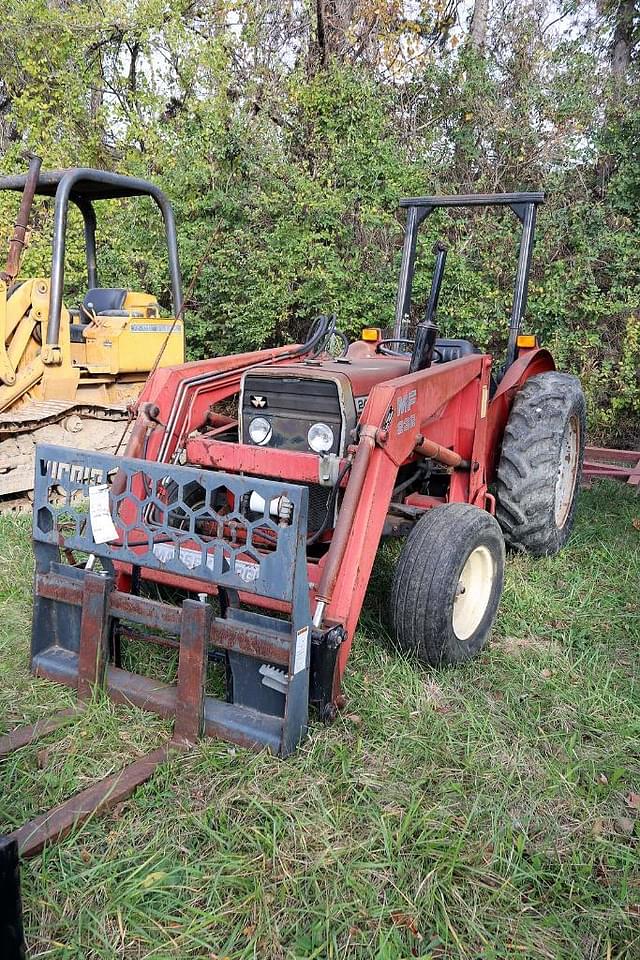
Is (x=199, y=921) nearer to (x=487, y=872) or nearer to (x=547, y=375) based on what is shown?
(x=487, y=872)

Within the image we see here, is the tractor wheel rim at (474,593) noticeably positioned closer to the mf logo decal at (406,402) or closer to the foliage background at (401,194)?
the mf logo decal at (406,402)

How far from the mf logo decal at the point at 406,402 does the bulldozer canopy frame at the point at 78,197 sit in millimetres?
3111

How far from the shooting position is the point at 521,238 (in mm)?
4555

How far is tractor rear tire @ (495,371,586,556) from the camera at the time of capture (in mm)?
4273

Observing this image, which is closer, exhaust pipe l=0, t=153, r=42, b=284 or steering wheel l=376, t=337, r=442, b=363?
steering wheel l=376, t=337, r=442, b=363

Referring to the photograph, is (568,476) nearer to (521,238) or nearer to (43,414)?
(521,238)

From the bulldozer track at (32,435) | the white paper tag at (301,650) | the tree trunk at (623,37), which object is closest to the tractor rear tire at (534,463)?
the white paper tag at (301,650)

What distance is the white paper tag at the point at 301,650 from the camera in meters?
2.59

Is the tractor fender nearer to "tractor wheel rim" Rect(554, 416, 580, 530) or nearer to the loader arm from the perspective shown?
"tractor wheel rim" Rect(554, 416, 580, 530)

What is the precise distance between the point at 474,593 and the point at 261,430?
1.26 m

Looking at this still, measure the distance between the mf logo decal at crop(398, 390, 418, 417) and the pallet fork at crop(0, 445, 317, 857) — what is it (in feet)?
2.03

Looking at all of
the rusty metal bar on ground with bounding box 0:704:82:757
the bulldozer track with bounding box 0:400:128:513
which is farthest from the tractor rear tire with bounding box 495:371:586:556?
the bulldozer track with bounding box 0:400:128:513

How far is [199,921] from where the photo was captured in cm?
202

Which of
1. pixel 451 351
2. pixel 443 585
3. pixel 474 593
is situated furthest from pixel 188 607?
pixel 451 351
